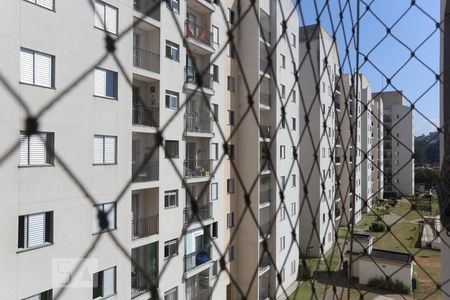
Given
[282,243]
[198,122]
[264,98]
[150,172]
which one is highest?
[264,98]

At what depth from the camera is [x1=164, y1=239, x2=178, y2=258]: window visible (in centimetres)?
326

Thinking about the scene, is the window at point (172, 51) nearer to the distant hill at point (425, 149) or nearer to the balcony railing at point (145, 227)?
the balcony railing at point (145, 227)

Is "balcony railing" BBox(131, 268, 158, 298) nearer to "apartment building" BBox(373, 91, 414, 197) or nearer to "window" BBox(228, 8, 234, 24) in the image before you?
"window" BBox(228, 8, 234, 24)

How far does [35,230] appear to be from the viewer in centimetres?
205

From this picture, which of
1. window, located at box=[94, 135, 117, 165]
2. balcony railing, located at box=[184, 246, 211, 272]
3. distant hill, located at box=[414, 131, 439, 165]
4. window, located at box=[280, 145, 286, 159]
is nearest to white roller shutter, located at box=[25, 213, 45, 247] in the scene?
window, located at box=[94, 135, 117, 165]

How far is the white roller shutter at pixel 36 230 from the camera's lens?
2.03 metres

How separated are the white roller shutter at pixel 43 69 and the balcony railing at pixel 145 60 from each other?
2.95 ft

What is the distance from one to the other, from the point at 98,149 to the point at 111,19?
0.93 metres

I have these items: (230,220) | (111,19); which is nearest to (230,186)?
(230,220)

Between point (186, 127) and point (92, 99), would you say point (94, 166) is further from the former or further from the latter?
point (186, 127)

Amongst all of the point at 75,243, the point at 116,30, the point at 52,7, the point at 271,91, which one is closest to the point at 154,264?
the point at 75,243

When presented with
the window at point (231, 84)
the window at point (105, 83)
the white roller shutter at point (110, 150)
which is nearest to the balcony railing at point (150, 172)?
the white roller shutter at point (110, 150)

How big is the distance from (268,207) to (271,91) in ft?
5.38

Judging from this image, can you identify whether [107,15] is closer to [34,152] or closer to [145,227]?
[34,152]
